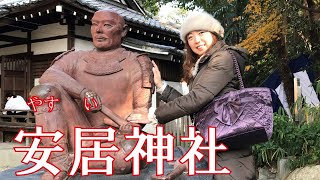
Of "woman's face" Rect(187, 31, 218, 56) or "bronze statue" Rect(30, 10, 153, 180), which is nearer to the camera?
"woman's face" Rect(187, 31, 218, 56)

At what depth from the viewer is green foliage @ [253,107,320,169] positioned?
493cm

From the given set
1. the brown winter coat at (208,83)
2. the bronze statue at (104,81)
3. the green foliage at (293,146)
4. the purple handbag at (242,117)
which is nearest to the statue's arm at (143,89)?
the bronze statue at (104,81)

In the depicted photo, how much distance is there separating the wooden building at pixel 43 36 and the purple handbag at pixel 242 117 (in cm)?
530

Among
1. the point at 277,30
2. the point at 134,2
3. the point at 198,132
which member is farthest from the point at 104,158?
the point at 134,2


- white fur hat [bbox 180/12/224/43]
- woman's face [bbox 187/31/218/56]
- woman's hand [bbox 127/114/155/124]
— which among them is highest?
white fur hat [bbox 180/12/224/43]

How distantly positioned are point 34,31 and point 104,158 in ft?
21.7

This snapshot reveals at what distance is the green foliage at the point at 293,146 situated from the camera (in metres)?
4.93

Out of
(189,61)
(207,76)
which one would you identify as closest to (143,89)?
(189,61)

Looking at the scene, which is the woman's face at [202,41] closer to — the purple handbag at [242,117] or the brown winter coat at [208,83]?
the brown winter coat at [208,83]

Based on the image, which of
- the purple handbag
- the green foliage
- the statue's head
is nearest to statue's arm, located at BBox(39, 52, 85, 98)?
the statue's head

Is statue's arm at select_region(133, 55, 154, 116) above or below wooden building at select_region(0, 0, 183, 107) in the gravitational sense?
below

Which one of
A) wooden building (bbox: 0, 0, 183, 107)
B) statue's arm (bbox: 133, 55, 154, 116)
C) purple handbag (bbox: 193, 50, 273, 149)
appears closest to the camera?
purple handbag (bbox: 193, 50, 273, 149)

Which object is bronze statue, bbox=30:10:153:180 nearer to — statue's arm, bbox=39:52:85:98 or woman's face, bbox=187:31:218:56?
statue's arm, bbox=39:52:85:98

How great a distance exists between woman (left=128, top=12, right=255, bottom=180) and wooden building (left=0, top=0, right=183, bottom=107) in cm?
493
